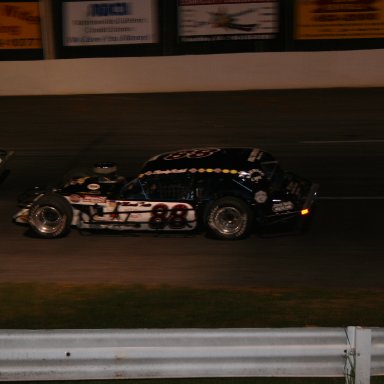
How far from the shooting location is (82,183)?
11938mm

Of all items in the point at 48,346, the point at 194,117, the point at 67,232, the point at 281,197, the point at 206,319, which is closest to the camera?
the point at 48,346

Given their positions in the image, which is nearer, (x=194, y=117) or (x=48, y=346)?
(x=48, y=346)

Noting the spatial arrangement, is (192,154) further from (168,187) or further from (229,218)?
(229,218)

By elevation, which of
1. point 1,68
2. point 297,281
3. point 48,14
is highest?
point 48,14

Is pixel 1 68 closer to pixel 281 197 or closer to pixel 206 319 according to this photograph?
pixel 281 197

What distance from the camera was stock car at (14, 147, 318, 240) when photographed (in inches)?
435

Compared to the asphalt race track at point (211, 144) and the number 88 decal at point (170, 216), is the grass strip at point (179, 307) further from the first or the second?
the number 88 decal at point (170, 216)

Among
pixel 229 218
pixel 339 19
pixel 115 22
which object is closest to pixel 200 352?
pixel 229 218

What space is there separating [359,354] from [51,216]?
282 inches

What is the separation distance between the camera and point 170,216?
11.3m

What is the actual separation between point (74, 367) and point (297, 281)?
4.61 metres

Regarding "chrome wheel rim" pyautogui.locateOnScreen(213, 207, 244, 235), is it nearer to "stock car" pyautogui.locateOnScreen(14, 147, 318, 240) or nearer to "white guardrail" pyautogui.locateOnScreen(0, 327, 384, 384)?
"stock car" pyautogui.locateOnScreen(14, 147, 318, 240)

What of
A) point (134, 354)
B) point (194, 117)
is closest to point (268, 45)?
point (194, 117)

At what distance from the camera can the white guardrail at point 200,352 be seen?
5418 millimetres
